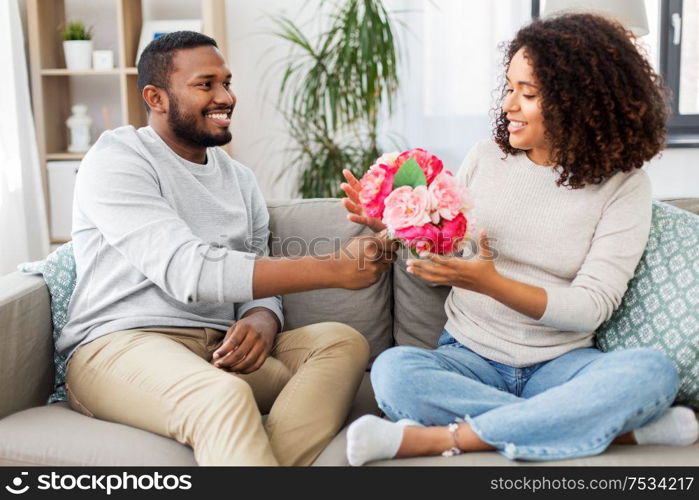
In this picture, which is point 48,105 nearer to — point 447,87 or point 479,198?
point 447,87

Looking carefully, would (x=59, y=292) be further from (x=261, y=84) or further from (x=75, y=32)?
(x=261, y=84)

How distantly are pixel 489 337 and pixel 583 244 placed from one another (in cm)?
29

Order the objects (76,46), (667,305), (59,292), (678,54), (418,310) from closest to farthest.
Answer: (667,305) < (59,292) < (418,310) < (76,46) < (678,54)

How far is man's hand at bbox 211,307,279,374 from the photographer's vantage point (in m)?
1.69

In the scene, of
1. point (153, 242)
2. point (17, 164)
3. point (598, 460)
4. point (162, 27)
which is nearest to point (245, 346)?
point (153, 242)

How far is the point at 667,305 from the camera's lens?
1669mm

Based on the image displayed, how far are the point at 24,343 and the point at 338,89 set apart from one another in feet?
6.68

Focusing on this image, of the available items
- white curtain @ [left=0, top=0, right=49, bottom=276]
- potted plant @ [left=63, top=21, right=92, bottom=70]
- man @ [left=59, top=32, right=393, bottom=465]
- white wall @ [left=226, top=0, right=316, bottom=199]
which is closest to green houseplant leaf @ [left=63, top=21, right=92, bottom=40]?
potted plant @ [left=63, top=21, right=92, bottom=70]

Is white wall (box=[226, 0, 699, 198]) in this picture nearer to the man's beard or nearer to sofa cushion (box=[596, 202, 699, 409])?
the man's beard

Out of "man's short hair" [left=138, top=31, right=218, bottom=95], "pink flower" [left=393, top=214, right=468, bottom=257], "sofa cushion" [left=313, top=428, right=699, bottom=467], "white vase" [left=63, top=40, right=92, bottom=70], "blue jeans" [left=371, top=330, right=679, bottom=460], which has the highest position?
"white vase" [left=63, top=40, right=92, bottom=70]

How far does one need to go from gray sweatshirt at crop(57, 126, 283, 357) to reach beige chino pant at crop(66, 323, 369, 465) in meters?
0.06

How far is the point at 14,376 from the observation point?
1697mm

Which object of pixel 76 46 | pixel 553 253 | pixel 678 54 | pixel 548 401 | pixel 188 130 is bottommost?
pixel 548 401
